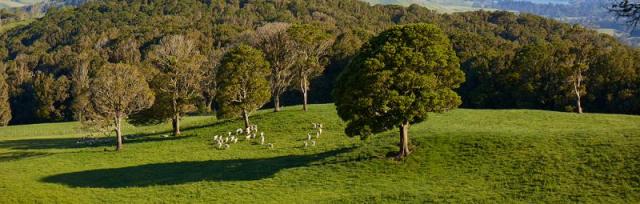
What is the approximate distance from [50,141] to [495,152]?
61183 mm

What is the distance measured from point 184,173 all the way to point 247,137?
43.6 ft

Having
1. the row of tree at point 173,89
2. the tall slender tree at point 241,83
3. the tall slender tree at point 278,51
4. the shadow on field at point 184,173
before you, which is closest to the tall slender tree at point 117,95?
the row of tree at point 173,89

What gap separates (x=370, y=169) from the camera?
4072cm

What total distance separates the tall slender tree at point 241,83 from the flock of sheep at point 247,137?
1.59m

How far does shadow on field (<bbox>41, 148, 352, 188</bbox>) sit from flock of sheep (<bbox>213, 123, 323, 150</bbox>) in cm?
601

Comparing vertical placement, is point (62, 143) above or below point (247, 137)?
below

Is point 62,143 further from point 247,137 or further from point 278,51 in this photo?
point 278,51

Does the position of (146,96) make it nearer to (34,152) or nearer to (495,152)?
(34,152)

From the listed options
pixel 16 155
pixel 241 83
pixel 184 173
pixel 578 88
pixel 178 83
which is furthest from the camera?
pixel 578 88

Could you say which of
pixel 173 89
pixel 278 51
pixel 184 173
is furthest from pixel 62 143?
pixel 184 173

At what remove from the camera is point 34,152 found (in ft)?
199

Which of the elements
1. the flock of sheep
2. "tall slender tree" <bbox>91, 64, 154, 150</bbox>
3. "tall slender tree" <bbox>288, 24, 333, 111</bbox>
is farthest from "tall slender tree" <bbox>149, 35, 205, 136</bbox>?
"tall slender tree" <bbox>288, 24, 333, 111</bbox>

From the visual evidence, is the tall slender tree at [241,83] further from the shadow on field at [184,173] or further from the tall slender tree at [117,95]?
the shadow on field at [184,173]

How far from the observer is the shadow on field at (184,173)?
42.5 metres
